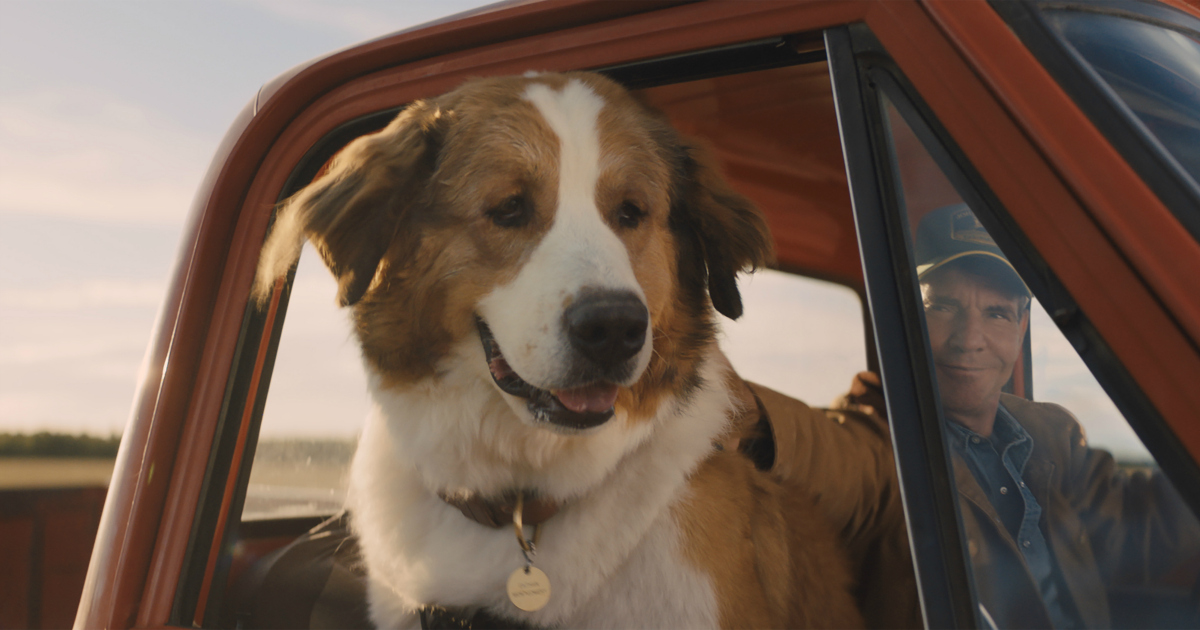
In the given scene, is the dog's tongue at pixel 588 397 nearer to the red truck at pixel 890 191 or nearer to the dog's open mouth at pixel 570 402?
the dog's open mouth at pixel 570 402

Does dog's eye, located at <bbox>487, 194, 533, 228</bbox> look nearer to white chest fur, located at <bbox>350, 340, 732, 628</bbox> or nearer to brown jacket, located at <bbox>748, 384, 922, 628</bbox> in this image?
white chest fur, located at <bbox>350, 340, 732, 628</bbox>

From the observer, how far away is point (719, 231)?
2000 mm

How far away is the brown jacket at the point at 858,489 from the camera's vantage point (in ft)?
6.82

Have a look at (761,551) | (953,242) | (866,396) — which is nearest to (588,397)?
(761,551)

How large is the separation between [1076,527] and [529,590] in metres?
0.99

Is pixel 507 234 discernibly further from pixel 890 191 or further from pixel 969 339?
pixel 969 339

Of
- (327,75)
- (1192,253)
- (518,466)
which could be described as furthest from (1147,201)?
(327,75)

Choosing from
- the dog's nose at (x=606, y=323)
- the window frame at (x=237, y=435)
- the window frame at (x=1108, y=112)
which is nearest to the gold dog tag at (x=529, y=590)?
the dog's nose at (x=606, y=323)

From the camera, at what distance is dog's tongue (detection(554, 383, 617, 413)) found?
156cm

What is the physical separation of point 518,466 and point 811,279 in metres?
2.06

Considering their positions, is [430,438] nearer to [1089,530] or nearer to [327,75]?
[327,75]

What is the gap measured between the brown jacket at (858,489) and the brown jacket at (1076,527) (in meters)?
1.11

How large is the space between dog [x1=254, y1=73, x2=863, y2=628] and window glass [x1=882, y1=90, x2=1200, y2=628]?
0.60 meters

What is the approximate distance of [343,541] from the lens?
2186 millimetres
